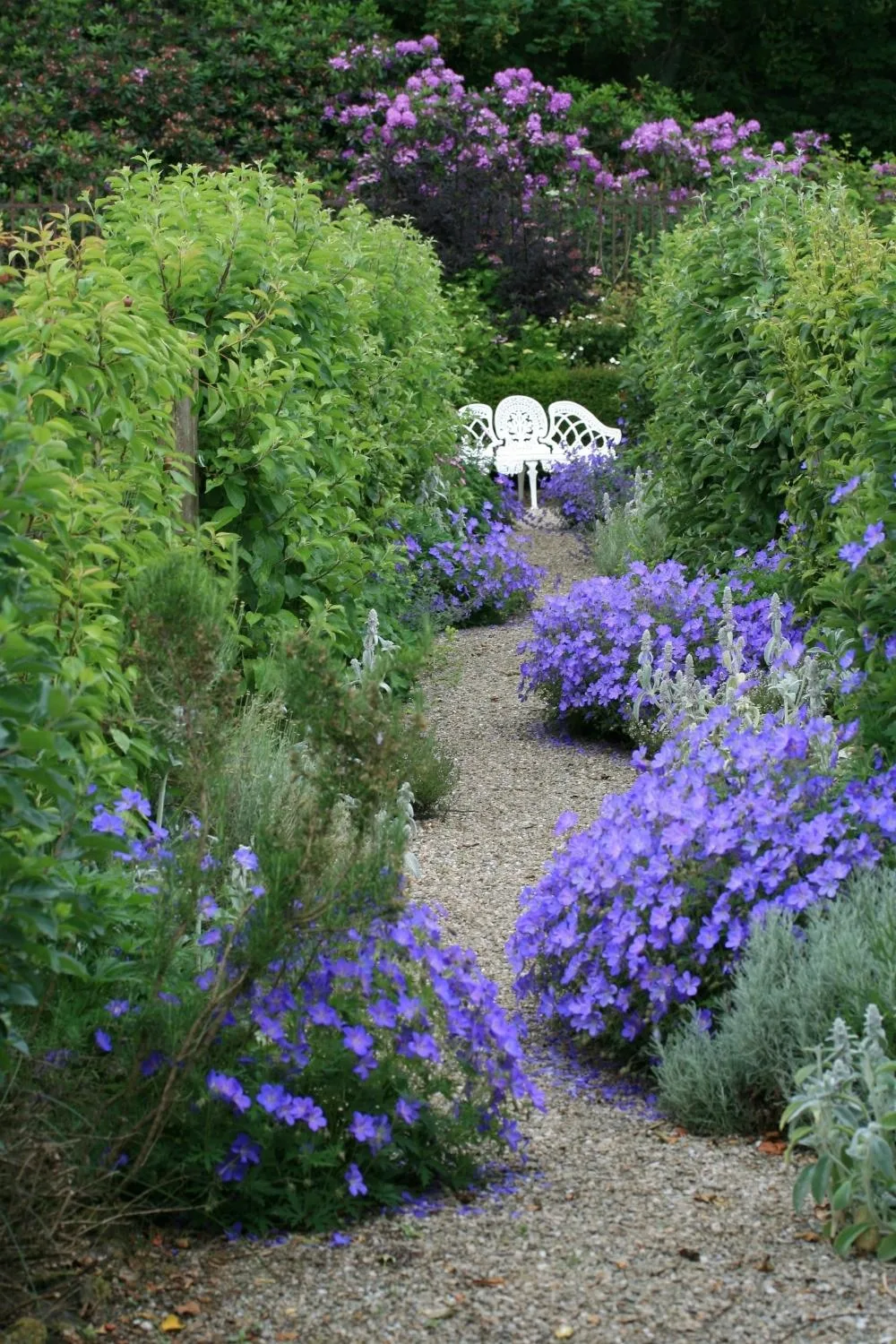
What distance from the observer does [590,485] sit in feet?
35.9

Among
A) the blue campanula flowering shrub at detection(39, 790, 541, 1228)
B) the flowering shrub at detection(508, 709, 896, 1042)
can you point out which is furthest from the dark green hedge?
the blue campanula flowering shrub at detection(39, 790, 541, 1228)

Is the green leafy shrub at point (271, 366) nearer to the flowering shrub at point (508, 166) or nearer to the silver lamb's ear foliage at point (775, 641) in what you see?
the silver lamb's ear foliage at point (775, 641)

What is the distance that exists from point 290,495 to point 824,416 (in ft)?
6.70

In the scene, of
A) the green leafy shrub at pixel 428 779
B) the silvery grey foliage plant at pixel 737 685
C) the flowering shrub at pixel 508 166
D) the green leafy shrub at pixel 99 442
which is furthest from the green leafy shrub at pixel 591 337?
the green leafy shrub at pixel 99 442

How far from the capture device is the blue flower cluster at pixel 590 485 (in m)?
10.9

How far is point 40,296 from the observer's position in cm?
381

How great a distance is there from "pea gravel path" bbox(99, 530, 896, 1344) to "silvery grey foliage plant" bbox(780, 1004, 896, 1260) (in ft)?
0.20

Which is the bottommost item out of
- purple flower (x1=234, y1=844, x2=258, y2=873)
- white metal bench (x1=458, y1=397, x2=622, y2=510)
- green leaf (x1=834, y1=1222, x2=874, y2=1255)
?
green leaf (x1=834, y1=1222, x2=874, y2=1255)

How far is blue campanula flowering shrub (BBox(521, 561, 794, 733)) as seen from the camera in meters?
6.02

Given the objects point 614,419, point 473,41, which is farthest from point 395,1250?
point 473,41

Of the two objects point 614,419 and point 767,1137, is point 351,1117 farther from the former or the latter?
point 614,419

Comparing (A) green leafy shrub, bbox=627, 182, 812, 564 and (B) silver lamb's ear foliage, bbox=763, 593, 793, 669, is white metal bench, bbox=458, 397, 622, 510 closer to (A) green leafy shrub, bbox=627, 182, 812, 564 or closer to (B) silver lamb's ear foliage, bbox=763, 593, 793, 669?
(A) green leafy shrub, bbox=627, 182, 812, 564

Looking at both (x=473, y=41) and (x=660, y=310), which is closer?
(x=660, y=310)

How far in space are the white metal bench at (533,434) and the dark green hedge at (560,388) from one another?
0.26 m
